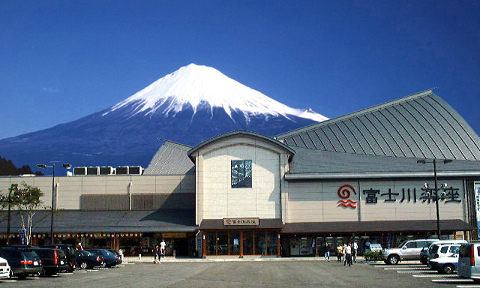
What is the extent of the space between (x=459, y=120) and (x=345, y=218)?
2654 centimetres

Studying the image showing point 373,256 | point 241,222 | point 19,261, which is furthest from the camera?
point 241,222

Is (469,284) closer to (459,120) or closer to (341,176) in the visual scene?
(341,176)

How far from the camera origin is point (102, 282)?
33.2 metres

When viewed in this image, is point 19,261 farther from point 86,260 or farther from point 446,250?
point 446,250

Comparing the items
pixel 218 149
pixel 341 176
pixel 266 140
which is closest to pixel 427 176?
pixel 341 176

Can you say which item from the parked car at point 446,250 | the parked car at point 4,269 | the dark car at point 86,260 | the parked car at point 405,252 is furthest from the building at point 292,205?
the parked car at point 4,269

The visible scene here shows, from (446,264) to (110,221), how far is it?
4427 centimetres

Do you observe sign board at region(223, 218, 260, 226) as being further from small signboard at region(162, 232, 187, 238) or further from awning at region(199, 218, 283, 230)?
small signboard at region(162, 232, 187, 238)

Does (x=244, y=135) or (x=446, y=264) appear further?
(x=244, y=135)

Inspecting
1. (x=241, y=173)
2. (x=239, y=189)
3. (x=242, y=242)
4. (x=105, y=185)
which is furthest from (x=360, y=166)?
(x=105, y=185)

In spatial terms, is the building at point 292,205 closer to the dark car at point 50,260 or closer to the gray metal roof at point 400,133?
the gray metal roof at point 400,133

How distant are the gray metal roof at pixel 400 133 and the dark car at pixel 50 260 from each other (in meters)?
46.9

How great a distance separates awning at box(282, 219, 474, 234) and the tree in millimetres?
28732

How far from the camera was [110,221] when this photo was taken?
72375 mm
